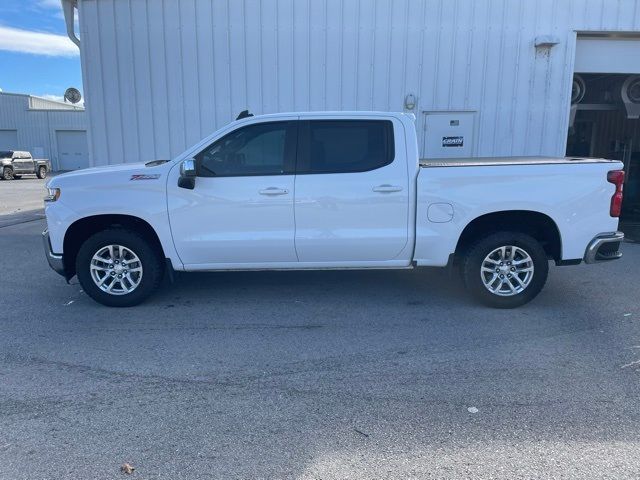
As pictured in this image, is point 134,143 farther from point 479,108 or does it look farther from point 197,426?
point 197,426

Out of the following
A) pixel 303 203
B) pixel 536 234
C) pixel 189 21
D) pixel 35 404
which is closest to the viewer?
pixel 35 404

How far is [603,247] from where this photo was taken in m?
5.11

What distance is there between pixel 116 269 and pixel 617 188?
5.16 metres

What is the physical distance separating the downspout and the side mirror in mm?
7357

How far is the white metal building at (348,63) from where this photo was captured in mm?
9617

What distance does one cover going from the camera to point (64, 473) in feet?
8.85

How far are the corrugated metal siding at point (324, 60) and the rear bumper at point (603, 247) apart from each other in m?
5.36

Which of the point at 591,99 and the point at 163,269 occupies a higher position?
the point at 591,99

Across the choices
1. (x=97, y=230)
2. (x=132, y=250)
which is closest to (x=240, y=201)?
(x=132, y=250)

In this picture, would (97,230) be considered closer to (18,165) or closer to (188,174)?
(188,174)

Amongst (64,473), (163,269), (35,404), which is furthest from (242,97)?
(64,473)

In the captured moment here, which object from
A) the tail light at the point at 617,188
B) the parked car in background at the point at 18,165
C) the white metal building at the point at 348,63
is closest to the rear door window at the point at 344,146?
the tail light at the point at 617,188

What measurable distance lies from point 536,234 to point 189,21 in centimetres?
766

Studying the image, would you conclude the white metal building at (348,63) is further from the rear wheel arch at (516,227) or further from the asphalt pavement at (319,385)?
the rear wheel arch at (516,227)
